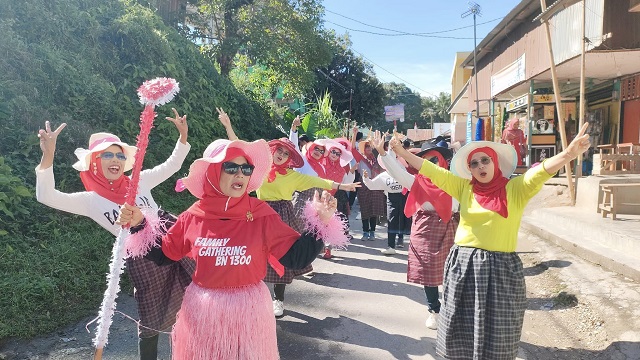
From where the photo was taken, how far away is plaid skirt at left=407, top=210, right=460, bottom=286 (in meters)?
4.50

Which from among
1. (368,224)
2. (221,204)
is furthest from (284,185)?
(368,224)

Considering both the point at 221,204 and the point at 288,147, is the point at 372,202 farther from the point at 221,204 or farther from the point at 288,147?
the point at 221,204

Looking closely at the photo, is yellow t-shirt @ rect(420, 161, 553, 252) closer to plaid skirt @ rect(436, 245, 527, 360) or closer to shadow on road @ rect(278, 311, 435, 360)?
plaid skirt @ rect(436, 245, 527, 360)

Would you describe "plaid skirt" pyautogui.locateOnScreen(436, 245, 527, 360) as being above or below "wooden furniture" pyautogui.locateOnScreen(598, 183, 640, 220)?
below

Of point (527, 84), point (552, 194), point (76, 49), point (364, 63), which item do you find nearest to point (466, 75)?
point (364, 63)

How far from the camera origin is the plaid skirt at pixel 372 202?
8.94 meters

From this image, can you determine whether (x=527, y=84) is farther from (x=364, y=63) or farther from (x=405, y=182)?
(x=364, y=63)

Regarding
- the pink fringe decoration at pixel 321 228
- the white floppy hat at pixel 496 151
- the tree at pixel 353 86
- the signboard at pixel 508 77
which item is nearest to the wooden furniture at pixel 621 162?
the signboard at pixel 508 77

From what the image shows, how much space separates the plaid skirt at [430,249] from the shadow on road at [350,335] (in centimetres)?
57

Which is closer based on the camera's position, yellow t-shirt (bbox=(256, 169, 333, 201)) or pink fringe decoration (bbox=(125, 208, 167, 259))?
pink fringe decoration (bbox=(125, 208, 167, 259))

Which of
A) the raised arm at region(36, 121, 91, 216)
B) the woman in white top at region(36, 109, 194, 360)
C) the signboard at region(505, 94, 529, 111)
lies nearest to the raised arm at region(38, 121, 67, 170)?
the raised arm at region(36, 121, 91, 216)

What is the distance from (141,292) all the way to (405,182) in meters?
2.31

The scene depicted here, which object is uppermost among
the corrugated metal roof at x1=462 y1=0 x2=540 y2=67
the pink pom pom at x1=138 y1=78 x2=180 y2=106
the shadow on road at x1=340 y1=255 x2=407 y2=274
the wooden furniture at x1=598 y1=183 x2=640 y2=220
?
the corrugated metal roof at x1=462 y1=0 x2=540 y2=67

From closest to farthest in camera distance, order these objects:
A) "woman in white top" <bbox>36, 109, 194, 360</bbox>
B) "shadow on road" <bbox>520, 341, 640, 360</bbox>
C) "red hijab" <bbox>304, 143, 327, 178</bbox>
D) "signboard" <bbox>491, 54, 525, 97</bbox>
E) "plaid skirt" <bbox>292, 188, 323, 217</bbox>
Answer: "woman in white top" <bbox>36, 109, 194, 360</bbox>
"shadow on road" <bbox>520, 341, 640, 360</bbox>
"plaid skirt" <bbox>292, 188, 323, 217</bbox>
"red hijab" <bbox>304, 143, 327, 178</bbox>
"signboard" <bbox>491, 54, 525, 97</bbox>
